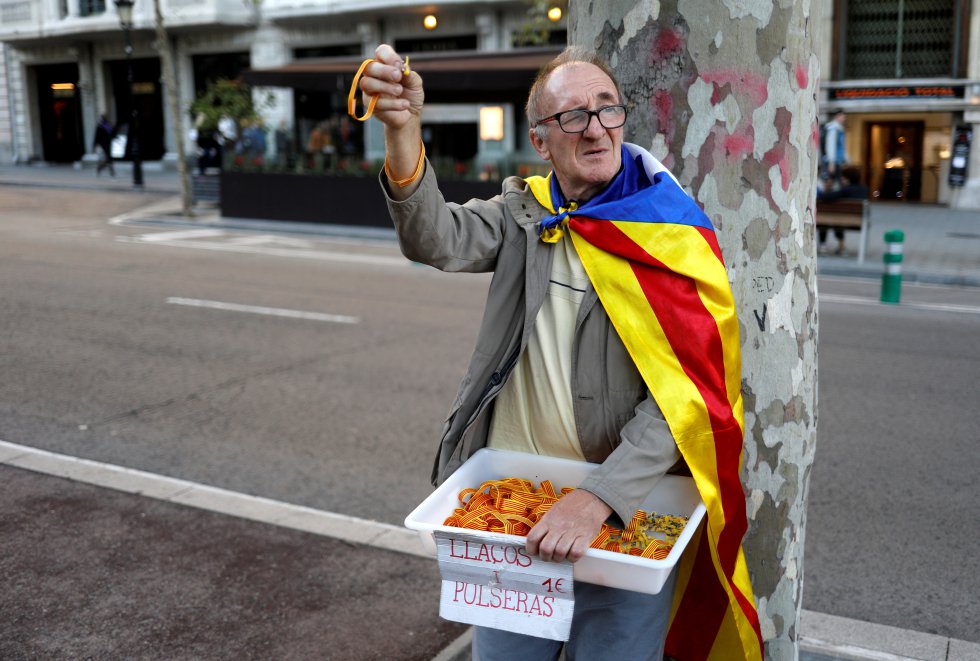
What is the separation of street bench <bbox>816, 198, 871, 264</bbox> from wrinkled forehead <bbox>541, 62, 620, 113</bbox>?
12.8 metres

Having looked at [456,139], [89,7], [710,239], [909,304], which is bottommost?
[909,304]

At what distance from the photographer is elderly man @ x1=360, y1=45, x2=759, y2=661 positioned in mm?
2133

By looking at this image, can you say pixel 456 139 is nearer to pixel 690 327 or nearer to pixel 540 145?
pixel 540 145

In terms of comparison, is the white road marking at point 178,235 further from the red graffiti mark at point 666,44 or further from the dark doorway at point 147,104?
the dark doorway at point 147,104

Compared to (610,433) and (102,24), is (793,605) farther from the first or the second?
(102,24)

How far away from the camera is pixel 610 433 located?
2.31 m

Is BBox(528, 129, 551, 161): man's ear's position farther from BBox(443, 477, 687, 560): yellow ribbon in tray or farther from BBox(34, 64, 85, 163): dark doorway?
BBox(34, 64, 85, 163): dark doorway

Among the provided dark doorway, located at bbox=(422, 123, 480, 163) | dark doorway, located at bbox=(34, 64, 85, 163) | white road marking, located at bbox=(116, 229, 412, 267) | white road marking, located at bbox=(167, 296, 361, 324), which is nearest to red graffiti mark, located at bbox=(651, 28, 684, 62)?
white road marking, located at bbox=(167, 296, 361, 324)

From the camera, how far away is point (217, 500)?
16.4 ft

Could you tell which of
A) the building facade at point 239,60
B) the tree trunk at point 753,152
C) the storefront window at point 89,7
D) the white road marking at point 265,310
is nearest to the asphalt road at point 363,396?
the white road marking at point 265,310

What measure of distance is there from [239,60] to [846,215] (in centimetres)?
2317

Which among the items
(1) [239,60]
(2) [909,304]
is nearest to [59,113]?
(1) [239,60]

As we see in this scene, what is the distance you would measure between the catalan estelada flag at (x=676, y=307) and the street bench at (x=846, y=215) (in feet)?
41.8

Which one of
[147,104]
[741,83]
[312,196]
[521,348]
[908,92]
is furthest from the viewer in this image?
[147,104]
